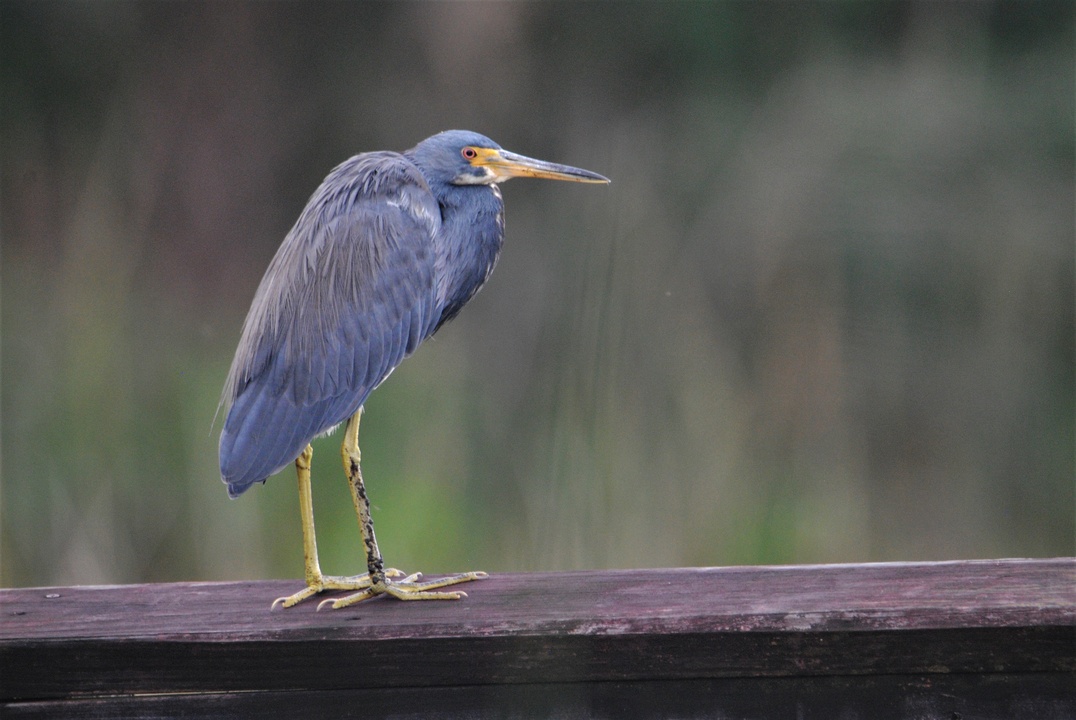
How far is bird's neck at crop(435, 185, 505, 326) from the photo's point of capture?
1947 millimetres

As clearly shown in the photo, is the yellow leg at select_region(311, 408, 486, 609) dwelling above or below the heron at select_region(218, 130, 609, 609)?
below

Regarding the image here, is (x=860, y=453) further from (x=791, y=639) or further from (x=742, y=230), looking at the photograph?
(x=791, y=639)

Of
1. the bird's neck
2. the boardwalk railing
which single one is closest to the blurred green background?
the bird's neck

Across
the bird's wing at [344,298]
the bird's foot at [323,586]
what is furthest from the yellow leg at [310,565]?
the bird's wing at [344,298]

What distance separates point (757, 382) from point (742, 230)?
1.75ft

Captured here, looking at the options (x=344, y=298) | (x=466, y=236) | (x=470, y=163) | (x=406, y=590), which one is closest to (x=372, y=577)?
(x=406, y=590)

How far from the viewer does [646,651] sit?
1.19 meters

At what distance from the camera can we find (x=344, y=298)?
1853mm

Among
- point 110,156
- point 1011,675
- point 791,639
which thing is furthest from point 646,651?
point 110,156

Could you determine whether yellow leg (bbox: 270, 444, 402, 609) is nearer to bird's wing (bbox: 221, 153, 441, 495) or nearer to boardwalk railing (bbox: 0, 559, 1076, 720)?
bird's wing (bbox: 221, 153, 441, 495)

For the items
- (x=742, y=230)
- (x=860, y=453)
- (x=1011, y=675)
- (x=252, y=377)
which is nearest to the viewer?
(x=1011, y=675)

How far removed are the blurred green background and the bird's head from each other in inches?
14.6

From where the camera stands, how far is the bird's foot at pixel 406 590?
4.91 feet

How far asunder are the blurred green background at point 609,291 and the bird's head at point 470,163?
37cm
